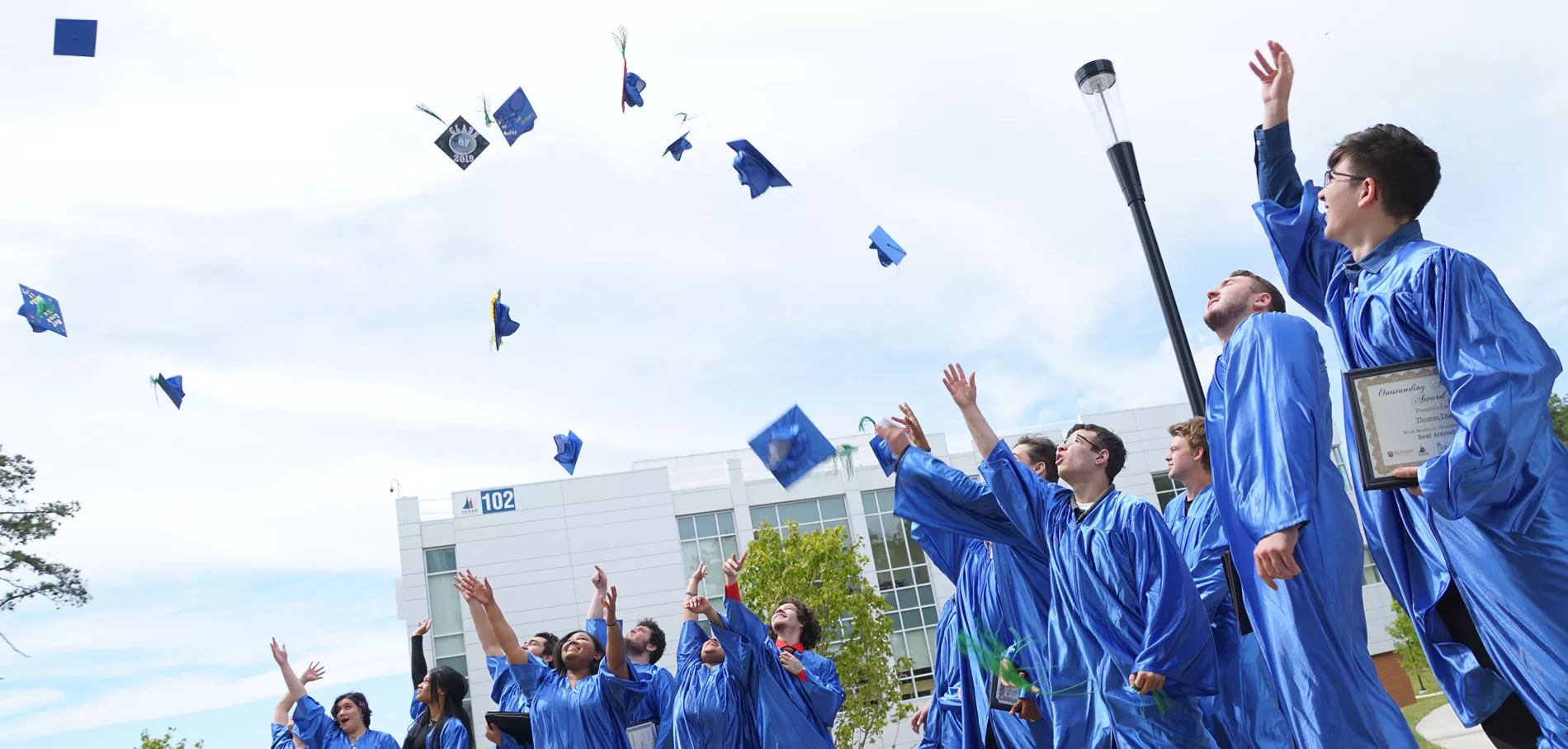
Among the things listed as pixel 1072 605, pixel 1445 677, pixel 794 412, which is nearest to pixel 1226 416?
pixel 1445 677

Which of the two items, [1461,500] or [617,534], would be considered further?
[617,534]

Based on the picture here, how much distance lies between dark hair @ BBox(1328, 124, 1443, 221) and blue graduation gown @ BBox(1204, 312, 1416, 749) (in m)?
0.42

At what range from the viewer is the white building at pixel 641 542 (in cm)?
3466

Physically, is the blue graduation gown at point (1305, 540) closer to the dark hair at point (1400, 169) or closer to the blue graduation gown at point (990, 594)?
the dark hair at point (1400, 169)

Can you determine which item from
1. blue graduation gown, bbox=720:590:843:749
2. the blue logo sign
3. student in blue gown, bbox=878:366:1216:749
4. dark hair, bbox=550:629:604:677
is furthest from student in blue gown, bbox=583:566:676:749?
the blue logo sign

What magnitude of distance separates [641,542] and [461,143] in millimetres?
26977

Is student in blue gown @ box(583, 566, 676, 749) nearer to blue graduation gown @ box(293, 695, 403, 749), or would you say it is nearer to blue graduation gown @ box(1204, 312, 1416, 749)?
blue graduation gown @ box(293, 695, 403, 749)

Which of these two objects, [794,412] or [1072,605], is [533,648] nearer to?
[794,412]

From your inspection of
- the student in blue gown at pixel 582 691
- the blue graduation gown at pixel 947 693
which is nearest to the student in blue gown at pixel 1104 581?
the blue graduation gown at pixel 947 693

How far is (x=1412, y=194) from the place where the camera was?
121 inches

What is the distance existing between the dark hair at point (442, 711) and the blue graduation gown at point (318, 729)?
1.60ft

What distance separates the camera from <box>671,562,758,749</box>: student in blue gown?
7.22m

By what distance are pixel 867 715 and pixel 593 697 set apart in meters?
19.4

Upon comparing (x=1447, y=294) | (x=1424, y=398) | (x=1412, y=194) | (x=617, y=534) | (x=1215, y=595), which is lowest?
(x=1215, y=595)
